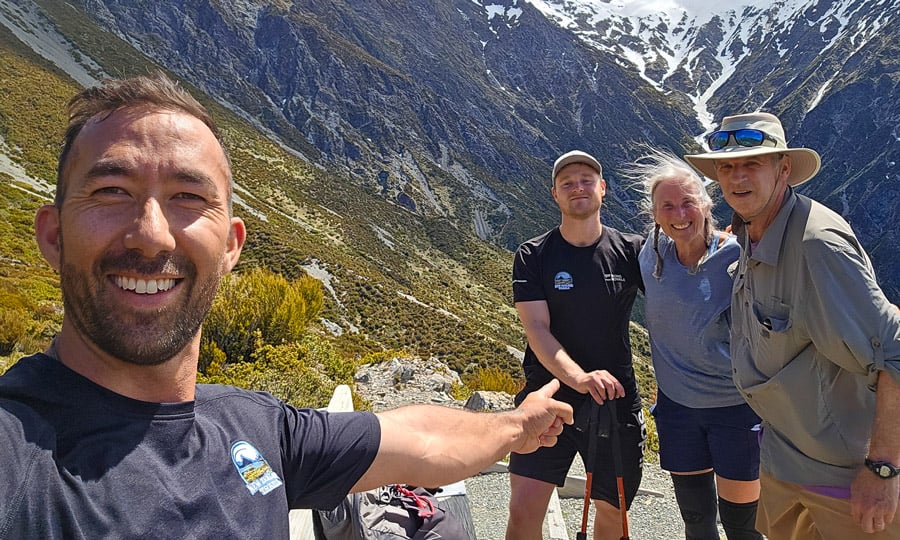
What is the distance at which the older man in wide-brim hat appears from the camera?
1.75m

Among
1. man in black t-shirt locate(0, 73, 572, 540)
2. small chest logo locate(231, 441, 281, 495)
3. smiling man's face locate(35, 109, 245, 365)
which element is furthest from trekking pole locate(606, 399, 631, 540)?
smiling man's face locate(35, 109, 245, 365)

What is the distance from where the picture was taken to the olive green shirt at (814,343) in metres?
1.73


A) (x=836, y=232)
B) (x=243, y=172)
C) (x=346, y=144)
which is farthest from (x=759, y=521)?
(x=346, y=144)

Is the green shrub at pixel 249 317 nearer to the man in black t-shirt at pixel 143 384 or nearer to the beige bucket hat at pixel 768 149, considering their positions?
the man in black t-shirt at pixel 143 384

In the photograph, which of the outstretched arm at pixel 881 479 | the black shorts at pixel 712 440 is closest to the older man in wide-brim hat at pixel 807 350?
the outstretched arm at pixel 881 479

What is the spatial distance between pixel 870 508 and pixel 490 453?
1.29 meters

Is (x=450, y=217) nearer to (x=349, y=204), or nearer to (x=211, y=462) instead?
(x=349, y=204)

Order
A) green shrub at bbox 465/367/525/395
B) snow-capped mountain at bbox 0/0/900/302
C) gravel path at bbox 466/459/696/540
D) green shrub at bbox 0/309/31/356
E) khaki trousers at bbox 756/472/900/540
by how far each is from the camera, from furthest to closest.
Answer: snow-capped mountain at bbox 0/0/900/302 < green shrub at bbox 465/367/525/395 < green shrub at bbox 0/309/31/356 < gravel path at bbox 466/459/696/540 < khaki trousers at bbox 756/472/900/540

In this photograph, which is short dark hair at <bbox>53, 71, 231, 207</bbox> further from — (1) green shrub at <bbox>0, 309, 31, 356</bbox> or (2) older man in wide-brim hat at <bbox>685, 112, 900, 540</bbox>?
(1) green shrub at <bbox>0, 309, 31, 356</bbox>

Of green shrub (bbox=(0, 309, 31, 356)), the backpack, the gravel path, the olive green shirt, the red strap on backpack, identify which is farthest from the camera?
green shrub (bbox=(0, 309, 31, 356))

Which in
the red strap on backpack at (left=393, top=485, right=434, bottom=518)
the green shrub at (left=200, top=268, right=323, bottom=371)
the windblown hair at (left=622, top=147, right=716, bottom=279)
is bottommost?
the green shrub at (left=200, top=268, right=323, bottom=371)

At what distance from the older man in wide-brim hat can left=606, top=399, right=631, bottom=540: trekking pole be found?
57cm

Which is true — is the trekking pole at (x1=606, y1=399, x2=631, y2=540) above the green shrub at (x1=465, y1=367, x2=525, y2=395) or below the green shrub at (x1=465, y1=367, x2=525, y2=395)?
above

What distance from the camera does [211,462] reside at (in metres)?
1.24
